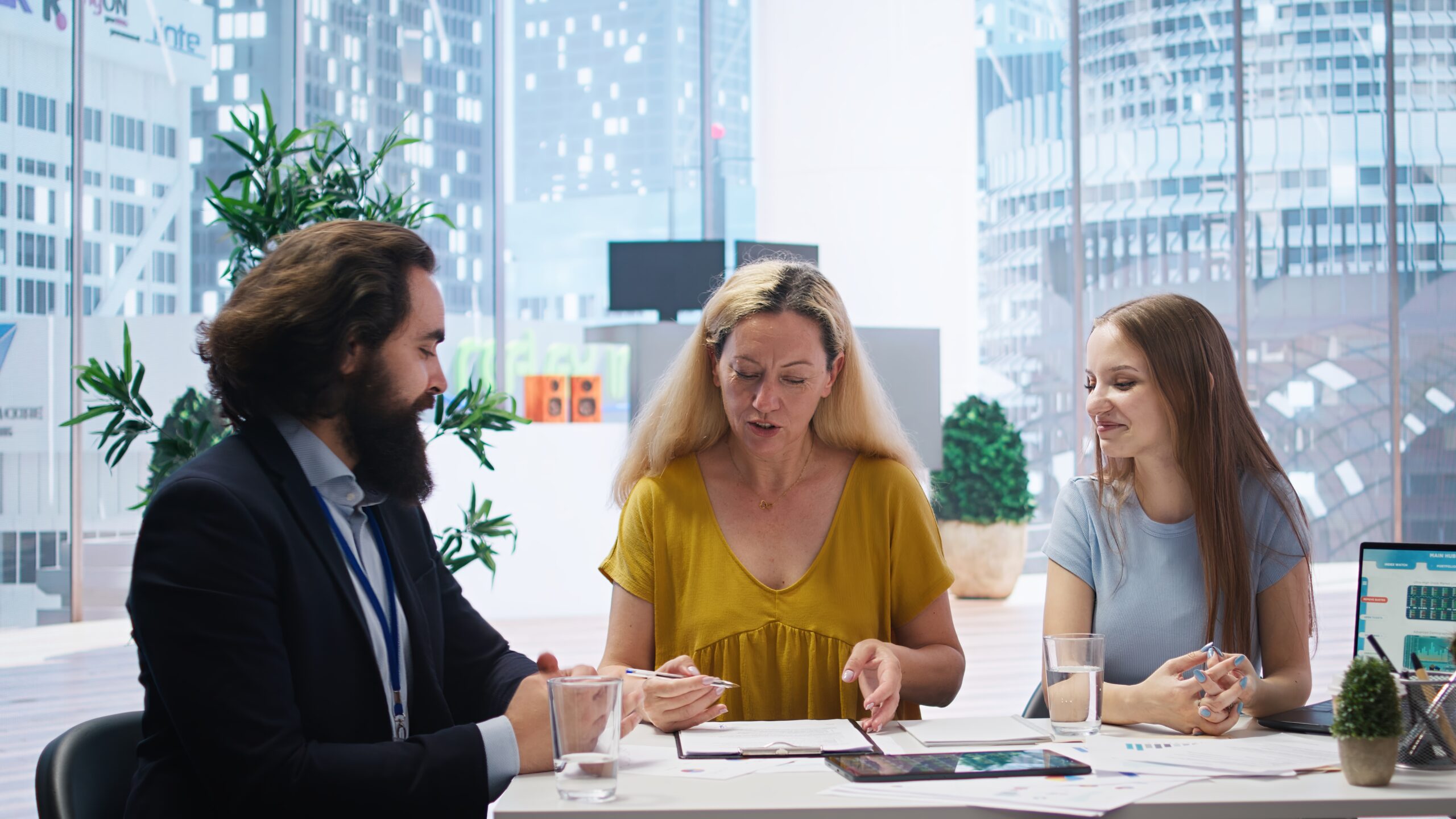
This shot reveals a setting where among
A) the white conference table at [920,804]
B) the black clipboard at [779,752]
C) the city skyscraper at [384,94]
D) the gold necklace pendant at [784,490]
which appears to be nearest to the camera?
the white conference table at [920,804]

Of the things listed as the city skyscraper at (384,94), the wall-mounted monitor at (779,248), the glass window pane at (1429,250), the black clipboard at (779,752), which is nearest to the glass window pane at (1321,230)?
the glass window pane at (1429,250)

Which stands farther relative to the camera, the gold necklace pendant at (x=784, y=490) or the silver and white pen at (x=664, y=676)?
the gold necklace pendant at (x=784, y=490)

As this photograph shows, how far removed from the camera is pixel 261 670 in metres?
1.32

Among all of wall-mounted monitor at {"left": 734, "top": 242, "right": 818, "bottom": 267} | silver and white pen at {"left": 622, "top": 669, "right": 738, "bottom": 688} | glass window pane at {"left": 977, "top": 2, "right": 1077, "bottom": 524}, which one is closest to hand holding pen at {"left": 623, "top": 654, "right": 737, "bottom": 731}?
silver and white pen at {"left": 622, "top": 669, "right": 738, "bottom": 688}

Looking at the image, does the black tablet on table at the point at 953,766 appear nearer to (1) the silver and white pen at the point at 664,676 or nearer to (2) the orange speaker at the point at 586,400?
(1) the silver and white pen at the point at 664,676

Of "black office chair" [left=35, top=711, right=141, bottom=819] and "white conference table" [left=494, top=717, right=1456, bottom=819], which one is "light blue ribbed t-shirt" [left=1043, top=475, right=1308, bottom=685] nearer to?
"white conference table" [left=494, top=717, right=1456, bottom=819]

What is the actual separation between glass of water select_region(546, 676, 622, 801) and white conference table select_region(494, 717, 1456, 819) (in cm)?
3

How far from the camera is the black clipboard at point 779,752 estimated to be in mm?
1499

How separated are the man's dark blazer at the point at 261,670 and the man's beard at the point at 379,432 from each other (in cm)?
11

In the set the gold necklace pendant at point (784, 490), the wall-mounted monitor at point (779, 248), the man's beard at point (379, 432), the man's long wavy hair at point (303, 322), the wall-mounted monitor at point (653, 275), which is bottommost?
the gold necklace pendant at point (784, 490)

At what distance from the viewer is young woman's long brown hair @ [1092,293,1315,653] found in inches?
77.3

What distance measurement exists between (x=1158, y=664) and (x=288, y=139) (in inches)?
98.9

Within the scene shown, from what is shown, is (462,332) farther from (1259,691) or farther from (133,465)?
(1259,691)

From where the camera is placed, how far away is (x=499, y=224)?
8633 millimetres
